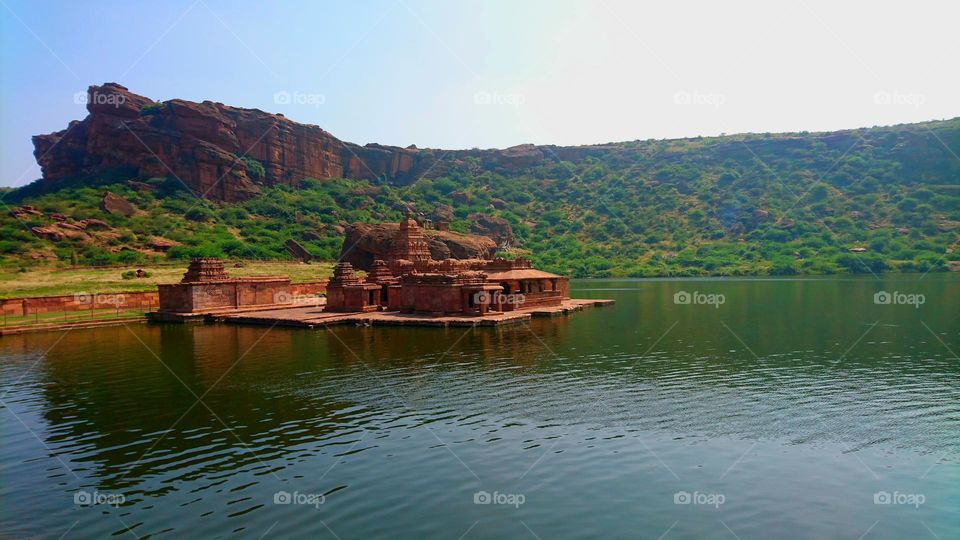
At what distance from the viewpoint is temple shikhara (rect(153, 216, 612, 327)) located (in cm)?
4316

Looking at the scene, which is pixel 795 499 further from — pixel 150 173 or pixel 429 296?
pixel 150 173

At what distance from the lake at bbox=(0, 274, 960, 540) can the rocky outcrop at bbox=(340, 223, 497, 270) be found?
43.1m

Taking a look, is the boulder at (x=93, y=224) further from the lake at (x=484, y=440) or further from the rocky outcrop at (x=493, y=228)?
the lake at (x=484, y=440)

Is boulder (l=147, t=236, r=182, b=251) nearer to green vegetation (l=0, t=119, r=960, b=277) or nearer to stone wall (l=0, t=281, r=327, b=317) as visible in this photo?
green vegetation (l=0, t=119, r=960, b=277)

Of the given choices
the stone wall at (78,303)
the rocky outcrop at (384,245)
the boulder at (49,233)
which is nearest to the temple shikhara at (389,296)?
the stone wall at (78,303)

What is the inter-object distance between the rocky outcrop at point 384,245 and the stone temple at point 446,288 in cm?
1992

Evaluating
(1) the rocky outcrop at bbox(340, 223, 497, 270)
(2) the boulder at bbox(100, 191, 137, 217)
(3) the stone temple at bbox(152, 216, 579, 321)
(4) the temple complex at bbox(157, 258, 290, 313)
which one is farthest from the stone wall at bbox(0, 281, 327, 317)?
(2) the boulder at bbox(100, 191, 137, 217)

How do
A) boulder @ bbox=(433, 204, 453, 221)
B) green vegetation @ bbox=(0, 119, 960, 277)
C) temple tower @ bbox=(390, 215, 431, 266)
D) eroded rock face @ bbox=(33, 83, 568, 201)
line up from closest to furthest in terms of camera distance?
temple tower @ bbox=(390, 215, 431, 266) → green vegetation @ bbox=(0, 119, 960, 277) → eroded rock face @ bbox=(33, 83, 568, 201) → boulder @ bbox=(433, 204, 453, 221)

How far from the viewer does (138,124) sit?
363 ft

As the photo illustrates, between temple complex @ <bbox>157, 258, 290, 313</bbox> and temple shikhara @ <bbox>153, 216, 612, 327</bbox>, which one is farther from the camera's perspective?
temple complex @ <bbox>157, 258, 290, 313</bbox>

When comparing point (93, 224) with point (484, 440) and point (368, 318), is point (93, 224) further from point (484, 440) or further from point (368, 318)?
point (484, 440)

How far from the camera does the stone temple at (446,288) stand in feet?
143

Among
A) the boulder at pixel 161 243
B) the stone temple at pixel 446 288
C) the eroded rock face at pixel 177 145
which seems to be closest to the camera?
the stone temple at pixel 446 288

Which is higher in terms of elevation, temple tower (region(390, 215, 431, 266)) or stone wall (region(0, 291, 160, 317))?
temple tower (region(390, 215, 431, 266))
